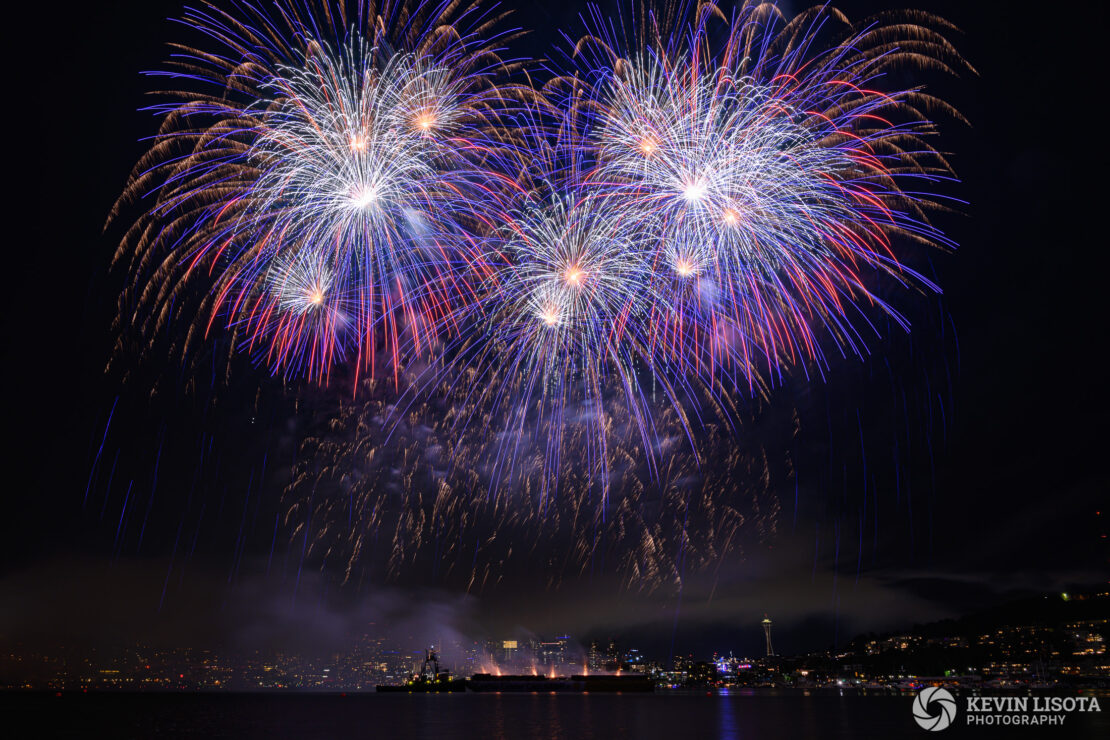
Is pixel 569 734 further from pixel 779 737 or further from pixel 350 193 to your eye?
pixel 350 193

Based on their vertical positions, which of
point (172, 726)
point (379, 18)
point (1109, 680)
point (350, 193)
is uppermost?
point (379, 18)

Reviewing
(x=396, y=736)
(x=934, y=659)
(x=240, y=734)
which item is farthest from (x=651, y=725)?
(x=934, y=659)

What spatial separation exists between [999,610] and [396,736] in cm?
18604

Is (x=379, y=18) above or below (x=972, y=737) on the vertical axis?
above

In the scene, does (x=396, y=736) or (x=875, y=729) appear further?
(x=875, y=729)

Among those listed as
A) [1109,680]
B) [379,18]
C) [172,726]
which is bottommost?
[172,726]

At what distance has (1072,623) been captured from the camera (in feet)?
543

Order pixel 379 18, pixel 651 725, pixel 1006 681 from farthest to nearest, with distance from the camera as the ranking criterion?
pixel 1006 681, pixel 651 725, pixel 379 18

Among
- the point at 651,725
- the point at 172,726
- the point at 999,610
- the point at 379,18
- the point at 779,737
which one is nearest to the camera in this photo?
the point at 379,18

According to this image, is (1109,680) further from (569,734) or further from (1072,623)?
(569,734)

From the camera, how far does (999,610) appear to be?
193m

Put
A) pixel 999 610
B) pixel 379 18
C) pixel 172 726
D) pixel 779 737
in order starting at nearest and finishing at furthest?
pixel 379 18 < pixel 779 737 < pixel 172 726 < pixel 999 610

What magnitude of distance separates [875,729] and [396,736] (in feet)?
135

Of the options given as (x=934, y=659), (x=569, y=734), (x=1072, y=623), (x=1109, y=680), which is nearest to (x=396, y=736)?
(x=569, y=734)
